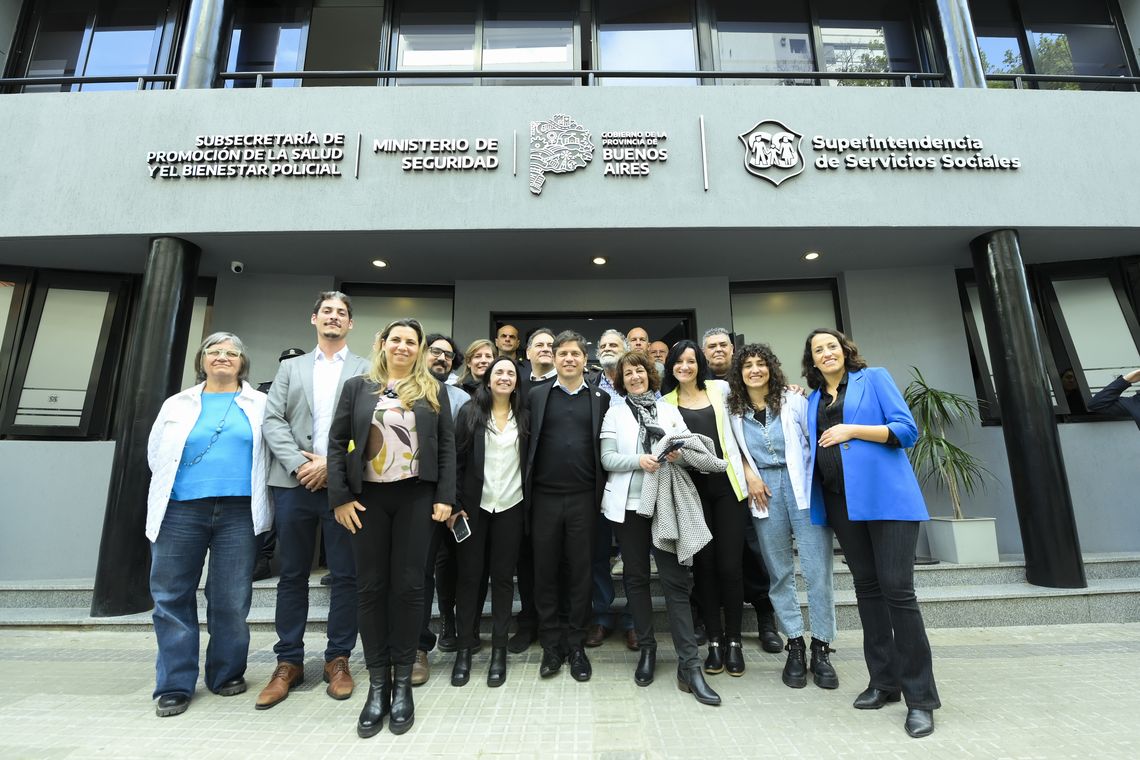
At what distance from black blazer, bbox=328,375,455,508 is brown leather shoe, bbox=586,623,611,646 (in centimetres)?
157

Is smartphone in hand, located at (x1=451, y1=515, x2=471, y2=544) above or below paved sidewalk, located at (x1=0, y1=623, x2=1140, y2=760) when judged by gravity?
above

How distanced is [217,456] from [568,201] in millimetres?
3515

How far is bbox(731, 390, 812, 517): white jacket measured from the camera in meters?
2.85

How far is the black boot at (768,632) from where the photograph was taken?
330cm

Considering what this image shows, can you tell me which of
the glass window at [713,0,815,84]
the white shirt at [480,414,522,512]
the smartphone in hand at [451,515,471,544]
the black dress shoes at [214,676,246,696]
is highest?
the glass window at [713,0,815,84]

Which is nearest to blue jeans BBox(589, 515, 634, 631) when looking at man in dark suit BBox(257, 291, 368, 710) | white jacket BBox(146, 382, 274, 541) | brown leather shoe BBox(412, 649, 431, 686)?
brown leather shoe BBox(412, 649, 431, 686)

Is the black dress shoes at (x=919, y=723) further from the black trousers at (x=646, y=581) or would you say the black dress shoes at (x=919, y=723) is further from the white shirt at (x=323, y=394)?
the white shirt at (x=323, y=394)

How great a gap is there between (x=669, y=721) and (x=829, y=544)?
131 centimetres

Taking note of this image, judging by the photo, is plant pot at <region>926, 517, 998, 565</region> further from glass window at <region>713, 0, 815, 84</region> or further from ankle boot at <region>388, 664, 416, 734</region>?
glass window at <region>713, 0, 815, 84</region>

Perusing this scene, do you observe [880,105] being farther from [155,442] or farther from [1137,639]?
[155,442]

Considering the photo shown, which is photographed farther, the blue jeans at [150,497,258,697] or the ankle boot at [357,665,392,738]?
the blue jeans at [150,497,258,697]

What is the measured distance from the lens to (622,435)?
302 centimetres

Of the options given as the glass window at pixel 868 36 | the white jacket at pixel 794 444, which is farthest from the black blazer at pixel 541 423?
the glass window at pixel 868 36

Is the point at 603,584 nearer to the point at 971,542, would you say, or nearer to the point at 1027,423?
the point at 971,542
